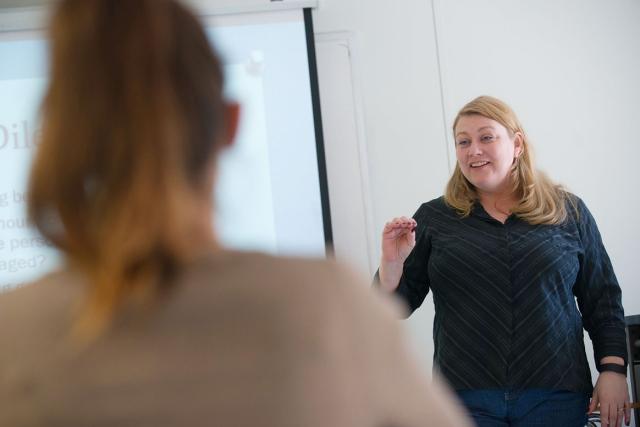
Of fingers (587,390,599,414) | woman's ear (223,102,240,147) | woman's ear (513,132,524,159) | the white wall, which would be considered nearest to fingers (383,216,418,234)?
woman's ear (513,132,524,159)

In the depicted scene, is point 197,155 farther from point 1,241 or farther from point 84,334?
point 1,241

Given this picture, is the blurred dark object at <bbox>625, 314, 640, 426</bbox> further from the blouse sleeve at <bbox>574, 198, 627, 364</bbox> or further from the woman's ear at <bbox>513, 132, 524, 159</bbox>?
the woman's ear at <bbox>513, 132, 524, 159</bbox>

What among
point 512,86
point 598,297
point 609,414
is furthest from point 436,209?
point 512,86

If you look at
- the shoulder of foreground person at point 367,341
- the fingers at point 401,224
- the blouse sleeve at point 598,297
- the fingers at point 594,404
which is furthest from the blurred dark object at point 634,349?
the shoulder of foreground person at point 367,341

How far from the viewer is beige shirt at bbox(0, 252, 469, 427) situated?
568mm

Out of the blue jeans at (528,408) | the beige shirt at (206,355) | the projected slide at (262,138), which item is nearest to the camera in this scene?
the beige shirt at (206,355)

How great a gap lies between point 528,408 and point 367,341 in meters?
1.61

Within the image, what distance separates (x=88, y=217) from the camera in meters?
0.60

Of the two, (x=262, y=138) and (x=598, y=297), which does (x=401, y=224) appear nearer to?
(x=598, y=297)

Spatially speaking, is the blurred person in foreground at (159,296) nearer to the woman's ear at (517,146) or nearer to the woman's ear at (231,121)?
the woman's ear at (231,121)

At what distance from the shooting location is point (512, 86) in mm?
3361

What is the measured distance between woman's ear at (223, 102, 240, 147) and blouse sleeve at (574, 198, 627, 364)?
179 centimetres

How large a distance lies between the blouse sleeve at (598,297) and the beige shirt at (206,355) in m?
1.80

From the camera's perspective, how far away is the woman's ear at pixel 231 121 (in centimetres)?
65
